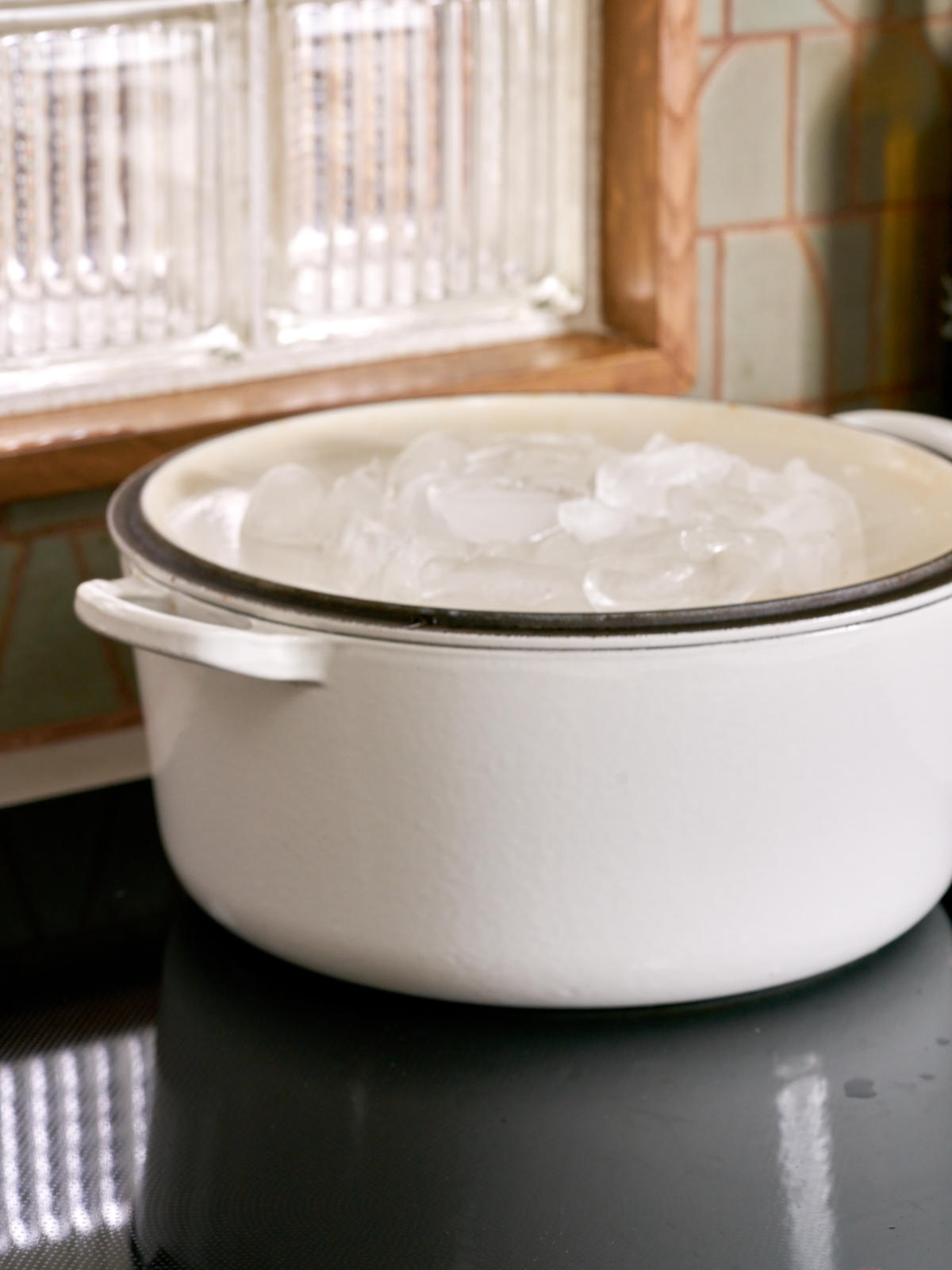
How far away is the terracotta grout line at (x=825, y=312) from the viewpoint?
140 cm

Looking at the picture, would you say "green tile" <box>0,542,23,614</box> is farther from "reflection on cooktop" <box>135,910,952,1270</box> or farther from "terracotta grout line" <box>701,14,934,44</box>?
"terracotta grout line" <box>701,14,934,44</box>

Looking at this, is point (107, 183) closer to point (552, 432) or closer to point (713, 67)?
point (552, 432)

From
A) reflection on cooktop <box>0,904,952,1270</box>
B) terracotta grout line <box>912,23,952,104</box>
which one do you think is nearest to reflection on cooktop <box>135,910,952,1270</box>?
reflection on cooktop <box>0,904,952,1270</box>

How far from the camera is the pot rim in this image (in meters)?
0.68

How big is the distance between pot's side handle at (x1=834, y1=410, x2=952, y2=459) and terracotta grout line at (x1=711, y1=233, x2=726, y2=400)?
0.35 meters

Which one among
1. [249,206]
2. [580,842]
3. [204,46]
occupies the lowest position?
[580,842]

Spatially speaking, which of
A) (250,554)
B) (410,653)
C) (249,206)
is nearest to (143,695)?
(250,554)

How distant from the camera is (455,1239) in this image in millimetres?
656

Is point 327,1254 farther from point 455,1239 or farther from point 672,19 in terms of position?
point 672,19

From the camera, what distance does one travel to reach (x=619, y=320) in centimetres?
134

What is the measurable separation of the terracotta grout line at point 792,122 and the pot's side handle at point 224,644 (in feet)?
2.70

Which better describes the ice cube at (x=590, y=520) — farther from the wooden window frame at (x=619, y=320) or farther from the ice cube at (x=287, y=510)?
the wooden window frame at (x=619, y=320)

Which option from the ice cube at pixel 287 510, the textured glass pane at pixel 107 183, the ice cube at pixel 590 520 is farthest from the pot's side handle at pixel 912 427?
the textured glass pane at pixel 107 183

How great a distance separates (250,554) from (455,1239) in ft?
1.26
